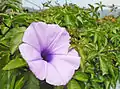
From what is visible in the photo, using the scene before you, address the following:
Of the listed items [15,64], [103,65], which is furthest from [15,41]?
[103,65]

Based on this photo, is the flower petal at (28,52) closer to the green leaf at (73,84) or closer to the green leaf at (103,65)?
the green leaf at (73,84)

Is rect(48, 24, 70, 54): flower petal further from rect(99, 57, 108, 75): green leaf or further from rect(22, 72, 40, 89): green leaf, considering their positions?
rect(99, 57, 108, 75): green leaf

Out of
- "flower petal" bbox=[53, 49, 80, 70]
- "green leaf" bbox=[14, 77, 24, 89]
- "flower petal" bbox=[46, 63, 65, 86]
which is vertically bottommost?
"green leaf" bbox=[14, 77, 24, 89]

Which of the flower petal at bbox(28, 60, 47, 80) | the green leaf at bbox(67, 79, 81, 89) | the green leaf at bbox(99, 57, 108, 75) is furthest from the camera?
the green leaf at bbox(99, 57, 108, 75)

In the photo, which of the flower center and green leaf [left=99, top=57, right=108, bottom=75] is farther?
green leaf [left=99, top=57, right=108, bottom=75]

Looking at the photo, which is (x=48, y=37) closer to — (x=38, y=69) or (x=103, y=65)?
(x=38, y=69)

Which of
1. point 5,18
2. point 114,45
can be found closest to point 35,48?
point 5,18

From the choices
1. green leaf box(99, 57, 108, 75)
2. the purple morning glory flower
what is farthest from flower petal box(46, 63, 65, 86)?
green leaf box(99, 57, 108, 75)

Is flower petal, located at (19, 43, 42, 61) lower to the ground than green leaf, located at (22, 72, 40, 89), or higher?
higher

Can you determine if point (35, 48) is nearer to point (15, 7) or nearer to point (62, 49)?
point (62, 49)
